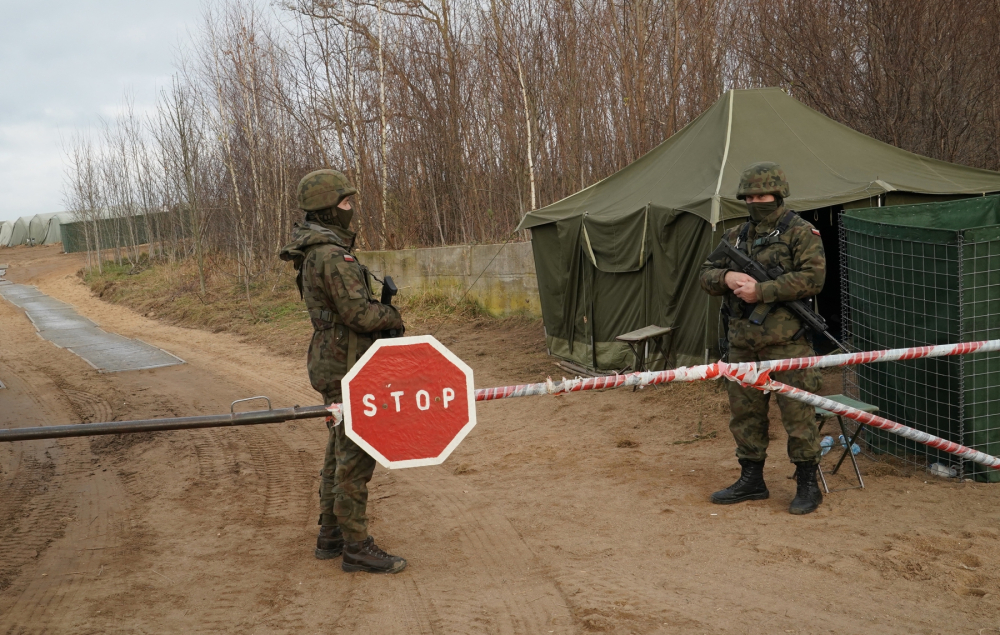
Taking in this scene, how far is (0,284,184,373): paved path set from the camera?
1245cm

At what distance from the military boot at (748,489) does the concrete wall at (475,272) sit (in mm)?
8596

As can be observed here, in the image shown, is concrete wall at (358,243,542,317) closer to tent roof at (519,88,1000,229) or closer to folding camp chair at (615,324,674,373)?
tent roof at (519,88,1000,229)

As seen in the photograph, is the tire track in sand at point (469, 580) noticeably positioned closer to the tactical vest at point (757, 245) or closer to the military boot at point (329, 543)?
the military boot at point (329, 543)

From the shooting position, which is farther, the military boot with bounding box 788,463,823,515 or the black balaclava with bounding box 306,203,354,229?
the military boot with bounding box 788,463,823,515

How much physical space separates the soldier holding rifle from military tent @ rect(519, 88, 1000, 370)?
318cm

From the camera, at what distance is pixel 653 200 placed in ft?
29.8

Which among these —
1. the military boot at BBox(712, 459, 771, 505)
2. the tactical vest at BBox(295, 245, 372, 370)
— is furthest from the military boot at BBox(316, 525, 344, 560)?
the military boot at BBox(712, 459, 771, 505)

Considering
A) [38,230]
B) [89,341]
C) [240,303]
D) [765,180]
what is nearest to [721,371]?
[765,180]

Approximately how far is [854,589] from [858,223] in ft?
10.1

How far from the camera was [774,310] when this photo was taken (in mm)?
4695

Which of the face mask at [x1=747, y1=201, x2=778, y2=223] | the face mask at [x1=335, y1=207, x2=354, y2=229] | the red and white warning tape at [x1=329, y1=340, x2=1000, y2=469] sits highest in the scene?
the face mask at [x1=335, y1=207, x2=354, y2=229]

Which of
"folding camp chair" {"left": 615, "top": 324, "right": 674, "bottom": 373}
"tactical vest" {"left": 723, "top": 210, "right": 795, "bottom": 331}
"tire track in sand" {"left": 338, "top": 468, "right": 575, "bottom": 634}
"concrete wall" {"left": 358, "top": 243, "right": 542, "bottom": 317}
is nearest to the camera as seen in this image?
"tire track in sand" {"left": 338, "top": 468, "right": 575, "bottom": 634}

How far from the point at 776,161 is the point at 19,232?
5047cm

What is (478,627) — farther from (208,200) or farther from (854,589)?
(208,200)
